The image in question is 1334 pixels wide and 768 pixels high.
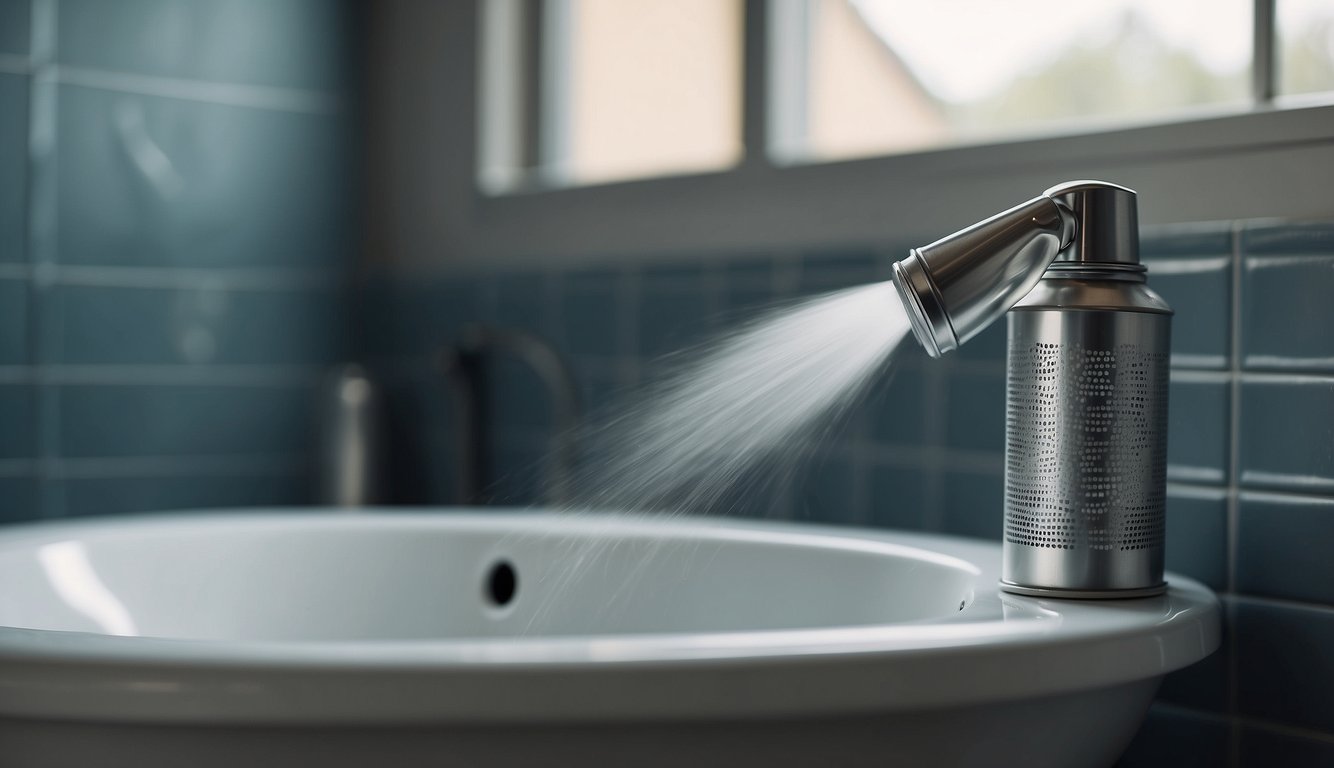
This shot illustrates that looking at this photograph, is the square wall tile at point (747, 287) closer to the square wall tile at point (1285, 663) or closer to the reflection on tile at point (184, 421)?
the square wall tile at point (1285, 663)

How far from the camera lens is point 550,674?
56cm

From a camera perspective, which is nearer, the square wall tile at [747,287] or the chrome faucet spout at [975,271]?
the chrome faucet spout at [975,271]

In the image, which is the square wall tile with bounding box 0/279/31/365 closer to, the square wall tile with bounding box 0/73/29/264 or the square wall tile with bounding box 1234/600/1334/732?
the square wall tile with bounding box 0/73/29/264

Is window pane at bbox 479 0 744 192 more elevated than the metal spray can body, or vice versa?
window pane at bbox 479 0 744 192

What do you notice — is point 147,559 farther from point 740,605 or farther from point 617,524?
point 740,605

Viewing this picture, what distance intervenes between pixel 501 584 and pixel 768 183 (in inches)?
18.9

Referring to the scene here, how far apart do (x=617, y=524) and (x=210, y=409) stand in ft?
2.48

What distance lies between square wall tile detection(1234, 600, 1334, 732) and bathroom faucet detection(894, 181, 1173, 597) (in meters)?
0.17

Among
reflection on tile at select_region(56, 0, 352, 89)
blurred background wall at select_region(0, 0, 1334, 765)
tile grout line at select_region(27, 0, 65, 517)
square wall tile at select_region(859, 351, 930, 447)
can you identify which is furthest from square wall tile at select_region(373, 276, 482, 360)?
square wall tile at select_region(859, 351, 930, 447)

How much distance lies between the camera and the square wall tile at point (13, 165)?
4.86 feet

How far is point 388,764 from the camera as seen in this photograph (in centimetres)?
57

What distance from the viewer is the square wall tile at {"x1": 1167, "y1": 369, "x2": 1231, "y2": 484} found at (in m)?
0.95

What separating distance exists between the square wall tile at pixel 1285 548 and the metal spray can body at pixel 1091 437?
0.54ft

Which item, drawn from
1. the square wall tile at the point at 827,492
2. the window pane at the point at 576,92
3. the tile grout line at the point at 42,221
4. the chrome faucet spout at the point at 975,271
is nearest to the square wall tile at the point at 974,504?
the square wall tile at the point at 827,492
